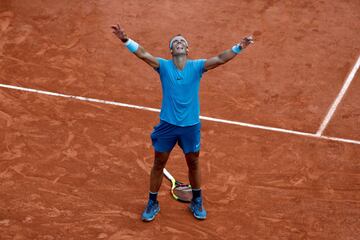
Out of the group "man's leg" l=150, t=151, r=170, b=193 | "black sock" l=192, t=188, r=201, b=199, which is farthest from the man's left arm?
"black sock" l=192, t=188, r=201, b=199

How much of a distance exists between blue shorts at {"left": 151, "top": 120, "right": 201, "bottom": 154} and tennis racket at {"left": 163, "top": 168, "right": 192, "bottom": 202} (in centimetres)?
114

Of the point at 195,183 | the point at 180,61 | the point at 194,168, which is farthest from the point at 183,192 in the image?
the point at 180,61

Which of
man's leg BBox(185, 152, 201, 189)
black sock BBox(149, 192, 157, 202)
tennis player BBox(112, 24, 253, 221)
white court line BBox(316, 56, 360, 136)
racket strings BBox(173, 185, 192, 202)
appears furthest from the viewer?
white court line BBox(316, 56, 360, 136)

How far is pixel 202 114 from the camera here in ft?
34.2

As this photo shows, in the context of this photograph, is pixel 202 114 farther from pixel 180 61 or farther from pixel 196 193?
pixel 180 61

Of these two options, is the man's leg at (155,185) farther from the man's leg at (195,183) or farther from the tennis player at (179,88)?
the man's leg at (195,183)

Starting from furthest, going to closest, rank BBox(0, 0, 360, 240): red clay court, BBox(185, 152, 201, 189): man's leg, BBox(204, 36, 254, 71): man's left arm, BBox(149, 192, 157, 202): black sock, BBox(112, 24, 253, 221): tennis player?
BBox(0, 0, 360, 240): red clay court → BBox(149, 192, 157, 202): black sock → BBox(185, 152, 201, 189): man's leg → BBox(112, 24, 253, 221): tennis player → BBox(204, 36, 254, 71): man's left arm

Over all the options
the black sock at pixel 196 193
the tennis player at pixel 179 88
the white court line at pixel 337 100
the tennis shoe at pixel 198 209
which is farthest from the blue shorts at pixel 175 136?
the white court line at pixel 337 100

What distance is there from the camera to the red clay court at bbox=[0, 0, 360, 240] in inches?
329

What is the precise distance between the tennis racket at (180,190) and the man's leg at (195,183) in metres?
0.27

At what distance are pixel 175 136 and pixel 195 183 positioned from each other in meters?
0.83

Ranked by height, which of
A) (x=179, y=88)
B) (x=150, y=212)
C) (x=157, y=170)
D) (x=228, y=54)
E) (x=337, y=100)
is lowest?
(x=150, y=212)

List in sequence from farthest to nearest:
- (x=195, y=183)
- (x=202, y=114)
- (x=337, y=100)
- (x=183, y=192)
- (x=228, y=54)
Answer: (x=337, y=100) → (x=202, y=114) → (x=183, y=192) → (x=195, y=183) → (x=228, y=54)

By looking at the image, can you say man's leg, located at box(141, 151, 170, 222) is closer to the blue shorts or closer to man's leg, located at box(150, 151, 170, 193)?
man's leg, located at box(150, 151, 170, 193)
